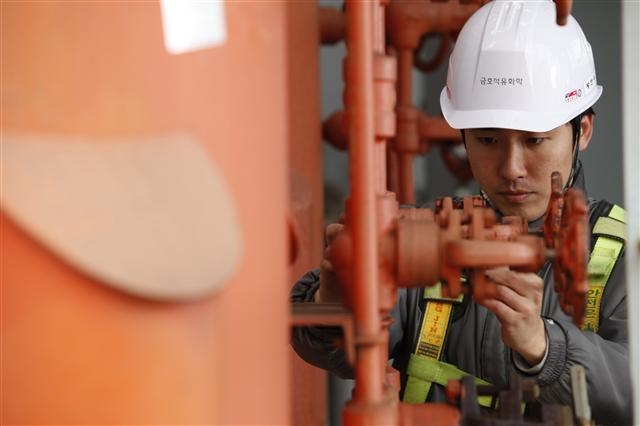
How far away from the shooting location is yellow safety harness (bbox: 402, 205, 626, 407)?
200cm

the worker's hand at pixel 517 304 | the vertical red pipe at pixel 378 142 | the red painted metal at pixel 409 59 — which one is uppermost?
the red painted metal at pixel 409 59

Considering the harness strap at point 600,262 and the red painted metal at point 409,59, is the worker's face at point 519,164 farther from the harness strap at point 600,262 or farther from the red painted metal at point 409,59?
the red painted metal at point 409,59

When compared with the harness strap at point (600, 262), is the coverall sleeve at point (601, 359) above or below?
below

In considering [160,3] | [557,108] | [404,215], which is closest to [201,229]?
[160,3]

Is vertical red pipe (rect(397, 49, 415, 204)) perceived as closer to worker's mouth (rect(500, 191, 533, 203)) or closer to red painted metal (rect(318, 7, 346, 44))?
red painted metal (rect(318, 7, 346, 44))

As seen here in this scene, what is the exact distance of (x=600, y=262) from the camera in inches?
78.7

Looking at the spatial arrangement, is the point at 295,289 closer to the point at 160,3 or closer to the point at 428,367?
the point at 428,367

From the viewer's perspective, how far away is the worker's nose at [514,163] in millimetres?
2014

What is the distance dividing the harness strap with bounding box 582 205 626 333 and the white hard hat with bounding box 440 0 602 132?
26 cm

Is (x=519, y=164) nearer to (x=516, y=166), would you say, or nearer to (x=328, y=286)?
(x=516, y=166)

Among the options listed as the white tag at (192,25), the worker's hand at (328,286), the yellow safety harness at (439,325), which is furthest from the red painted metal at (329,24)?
the white tag at (192,25)

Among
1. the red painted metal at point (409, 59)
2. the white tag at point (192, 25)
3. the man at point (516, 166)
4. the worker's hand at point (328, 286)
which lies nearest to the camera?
the white tag at point (192, 25)

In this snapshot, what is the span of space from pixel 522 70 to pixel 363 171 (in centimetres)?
91

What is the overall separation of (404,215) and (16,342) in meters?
0.70
